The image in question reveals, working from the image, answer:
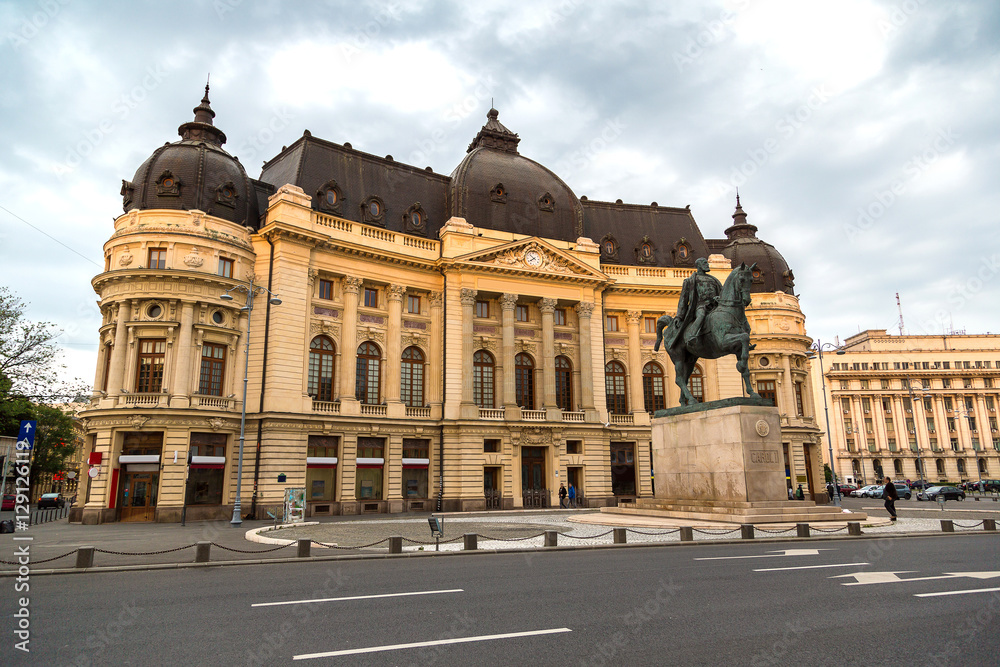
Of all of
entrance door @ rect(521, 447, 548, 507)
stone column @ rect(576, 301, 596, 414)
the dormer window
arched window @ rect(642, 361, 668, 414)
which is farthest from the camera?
arched window @ rect(642, 361, 668, 414)

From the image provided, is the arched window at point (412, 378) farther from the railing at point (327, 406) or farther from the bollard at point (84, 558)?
the bollard at point (84, 558)

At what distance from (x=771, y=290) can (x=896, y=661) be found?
6397 centimetres

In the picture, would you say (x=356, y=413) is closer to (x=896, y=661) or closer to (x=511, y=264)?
(x=511, y=264)

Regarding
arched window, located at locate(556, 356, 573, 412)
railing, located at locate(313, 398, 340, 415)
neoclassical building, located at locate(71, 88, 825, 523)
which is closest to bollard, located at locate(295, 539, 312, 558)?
neoclassical building, located at locate(71, 88, 825, 523)

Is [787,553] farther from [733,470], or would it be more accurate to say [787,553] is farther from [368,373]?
[368,373]

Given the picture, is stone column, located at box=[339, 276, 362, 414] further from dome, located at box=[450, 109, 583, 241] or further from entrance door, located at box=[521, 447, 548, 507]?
entrance door, located at box=[521, 447, 548, 507]

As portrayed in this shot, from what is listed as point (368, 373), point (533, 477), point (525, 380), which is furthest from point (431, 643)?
point (525, 380)

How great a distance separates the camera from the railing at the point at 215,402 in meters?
37.2

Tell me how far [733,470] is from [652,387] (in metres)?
29.6

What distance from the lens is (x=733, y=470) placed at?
24.8 metres

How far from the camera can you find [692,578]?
12.8 m

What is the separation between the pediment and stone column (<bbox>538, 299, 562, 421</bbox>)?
2.69m

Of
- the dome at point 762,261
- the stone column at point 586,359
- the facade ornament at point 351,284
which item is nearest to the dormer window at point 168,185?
the facade ornament at point 351,284

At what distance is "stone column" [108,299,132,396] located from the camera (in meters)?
36.6
